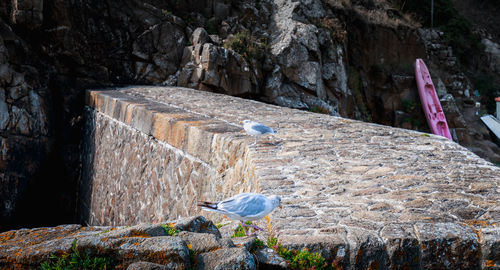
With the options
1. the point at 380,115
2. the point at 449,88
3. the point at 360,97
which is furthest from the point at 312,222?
the point at 449,88

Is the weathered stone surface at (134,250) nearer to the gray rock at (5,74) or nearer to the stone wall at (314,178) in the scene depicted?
the stone wall at (314,178)

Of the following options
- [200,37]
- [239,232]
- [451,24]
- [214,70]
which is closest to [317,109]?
[214,70]

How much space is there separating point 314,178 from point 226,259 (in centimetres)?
156

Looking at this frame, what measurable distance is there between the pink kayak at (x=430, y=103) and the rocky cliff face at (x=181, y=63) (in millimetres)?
385

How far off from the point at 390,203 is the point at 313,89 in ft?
29.1

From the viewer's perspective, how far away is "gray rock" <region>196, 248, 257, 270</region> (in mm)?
1738

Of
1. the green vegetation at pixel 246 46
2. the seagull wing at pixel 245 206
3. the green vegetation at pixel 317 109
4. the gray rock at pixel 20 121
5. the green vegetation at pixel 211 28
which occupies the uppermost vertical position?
the green vegetation at pixel 211 28

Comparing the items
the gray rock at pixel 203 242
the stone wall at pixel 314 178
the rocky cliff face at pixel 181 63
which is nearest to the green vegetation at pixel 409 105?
the rocky cliff face at pixel 181 63

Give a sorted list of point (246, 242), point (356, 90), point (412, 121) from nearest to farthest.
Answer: point (246, 242)
point (356, 90)
point (412, 121)

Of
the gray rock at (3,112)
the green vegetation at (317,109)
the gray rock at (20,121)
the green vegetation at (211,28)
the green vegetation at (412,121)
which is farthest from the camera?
the green vegetation at (412,121)

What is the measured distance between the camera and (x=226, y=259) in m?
1.76

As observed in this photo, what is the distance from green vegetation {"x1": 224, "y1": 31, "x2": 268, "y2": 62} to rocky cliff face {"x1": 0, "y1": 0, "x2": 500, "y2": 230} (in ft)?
0.10

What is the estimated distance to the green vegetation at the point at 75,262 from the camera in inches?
68.4

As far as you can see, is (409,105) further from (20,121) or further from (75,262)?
(75,262)
